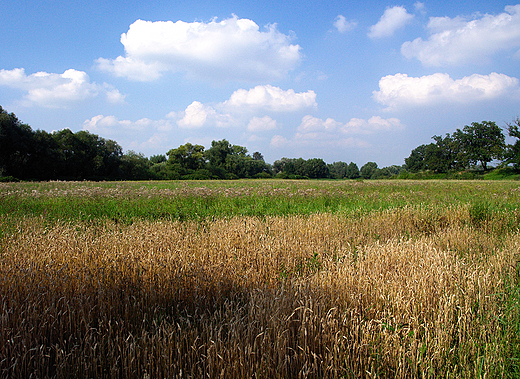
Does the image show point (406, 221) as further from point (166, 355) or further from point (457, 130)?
point (457, 130)

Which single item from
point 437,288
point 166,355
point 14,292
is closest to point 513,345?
point 437,288

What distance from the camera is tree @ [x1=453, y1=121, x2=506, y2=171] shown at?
79.9 metres

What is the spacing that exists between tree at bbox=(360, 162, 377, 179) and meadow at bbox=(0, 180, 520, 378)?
155m

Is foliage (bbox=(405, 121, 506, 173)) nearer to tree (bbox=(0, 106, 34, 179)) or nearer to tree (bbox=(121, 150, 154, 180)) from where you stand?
tree (bbox=(121, 150, 154, 180))

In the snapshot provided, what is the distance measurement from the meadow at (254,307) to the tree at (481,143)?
94.3 meters

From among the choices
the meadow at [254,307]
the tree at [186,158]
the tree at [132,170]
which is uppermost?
the tree at [186,158]

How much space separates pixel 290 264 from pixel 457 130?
10832 centimetres

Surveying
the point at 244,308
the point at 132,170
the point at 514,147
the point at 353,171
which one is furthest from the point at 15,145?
the point at 353,171

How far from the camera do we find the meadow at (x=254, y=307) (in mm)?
2479

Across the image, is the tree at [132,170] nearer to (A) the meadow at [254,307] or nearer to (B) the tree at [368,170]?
(A) the meadow at [254,307]

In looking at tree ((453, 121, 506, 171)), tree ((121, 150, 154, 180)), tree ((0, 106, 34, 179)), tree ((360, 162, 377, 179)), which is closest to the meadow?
tree ((0, 106, 34, 179))

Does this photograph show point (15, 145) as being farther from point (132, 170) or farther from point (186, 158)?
point (186, 158)

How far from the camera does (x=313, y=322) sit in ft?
10.00

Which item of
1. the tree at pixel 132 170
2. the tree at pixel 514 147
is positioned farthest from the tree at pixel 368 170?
the tree at pixel 132 170
